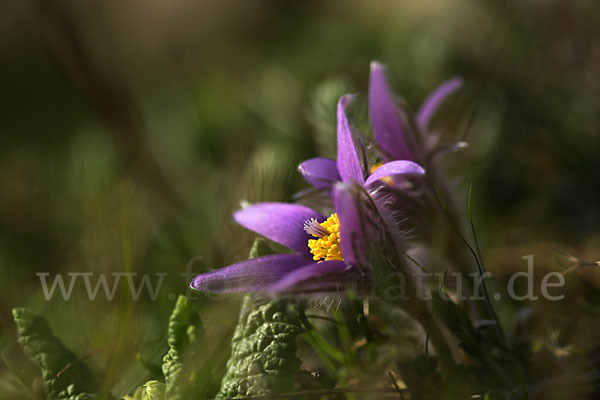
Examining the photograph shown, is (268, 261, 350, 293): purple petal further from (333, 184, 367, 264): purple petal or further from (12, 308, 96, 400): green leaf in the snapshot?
(12, 308, 96, 400): green leaf

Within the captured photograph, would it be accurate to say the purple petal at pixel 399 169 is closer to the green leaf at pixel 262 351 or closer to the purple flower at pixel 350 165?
the purple flower at pixel 350 165

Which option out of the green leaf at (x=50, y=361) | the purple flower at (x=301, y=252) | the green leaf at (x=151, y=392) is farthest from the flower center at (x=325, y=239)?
the green leaf at (x=50, y=361)

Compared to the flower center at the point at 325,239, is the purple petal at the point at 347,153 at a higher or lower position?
higher

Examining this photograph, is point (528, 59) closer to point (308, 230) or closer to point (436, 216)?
point (436, 216)

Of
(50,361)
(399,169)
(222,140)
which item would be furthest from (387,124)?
(222,140)

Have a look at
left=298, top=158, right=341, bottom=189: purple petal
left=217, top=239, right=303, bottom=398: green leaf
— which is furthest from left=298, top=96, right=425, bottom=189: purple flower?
left=217, top=239, right=303, bottom=398: green leaf

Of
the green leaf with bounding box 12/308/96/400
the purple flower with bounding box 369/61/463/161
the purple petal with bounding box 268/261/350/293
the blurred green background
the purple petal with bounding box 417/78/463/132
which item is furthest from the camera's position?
the blurred green background

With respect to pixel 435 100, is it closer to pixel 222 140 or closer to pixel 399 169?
pixel 399 169
